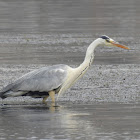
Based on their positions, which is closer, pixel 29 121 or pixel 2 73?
pixel 29 121

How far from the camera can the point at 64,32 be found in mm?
27422

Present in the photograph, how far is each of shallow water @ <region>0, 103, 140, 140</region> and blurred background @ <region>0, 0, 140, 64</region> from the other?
646 centimetres

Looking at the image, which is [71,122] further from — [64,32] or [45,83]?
[64,32]

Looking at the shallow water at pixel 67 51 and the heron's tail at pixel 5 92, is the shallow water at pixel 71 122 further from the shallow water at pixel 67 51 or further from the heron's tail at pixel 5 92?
the heron's tail at pixel 5 92

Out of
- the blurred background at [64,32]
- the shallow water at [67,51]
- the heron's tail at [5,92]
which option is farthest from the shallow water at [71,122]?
the blurred background at [64,32]

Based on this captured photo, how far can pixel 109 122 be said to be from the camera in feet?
35.9

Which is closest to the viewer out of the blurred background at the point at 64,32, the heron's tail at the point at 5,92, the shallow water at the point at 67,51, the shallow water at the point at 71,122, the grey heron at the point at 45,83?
the shallow water at the point at 71,122

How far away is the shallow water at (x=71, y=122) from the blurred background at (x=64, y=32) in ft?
21.2

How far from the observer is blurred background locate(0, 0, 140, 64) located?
66.0 ft

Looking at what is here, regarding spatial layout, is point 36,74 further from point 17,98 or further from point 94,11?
point 94,11

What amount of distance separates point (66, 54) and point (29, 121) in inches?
379

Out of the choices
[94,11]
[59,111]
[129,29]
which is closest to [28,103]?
[59,111]

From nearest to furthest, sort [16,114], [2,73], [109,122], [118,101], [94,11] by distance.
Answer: [109,122], [16,114], [118,101], [2,73], [94,11]

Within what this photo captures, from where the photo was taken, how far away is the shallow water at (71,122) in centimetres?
1001
